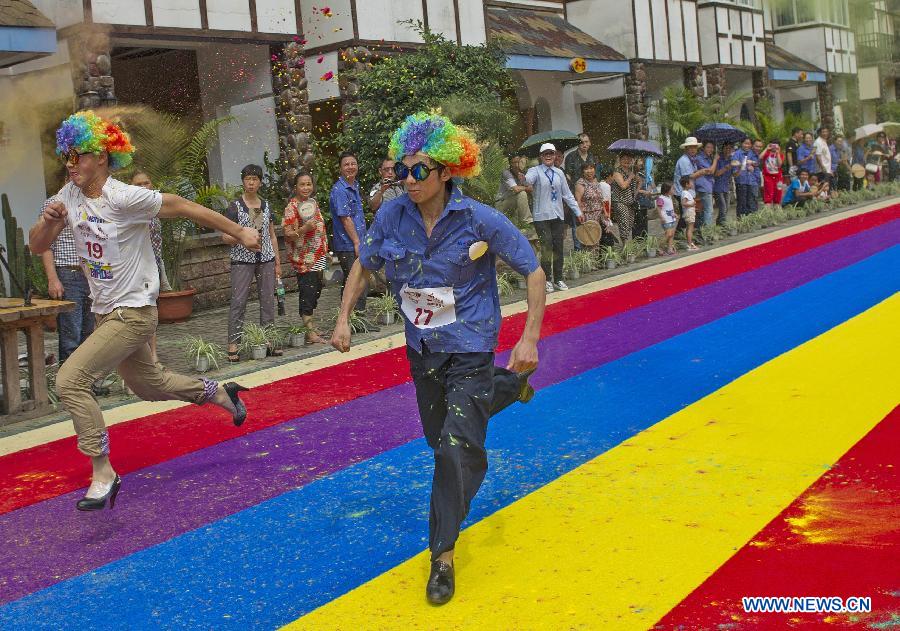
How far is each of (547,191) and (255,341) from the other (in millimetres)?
4869

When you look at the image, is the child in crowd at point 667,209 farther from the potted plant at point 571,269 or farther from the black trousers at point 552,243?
the black trousers at point 552,243

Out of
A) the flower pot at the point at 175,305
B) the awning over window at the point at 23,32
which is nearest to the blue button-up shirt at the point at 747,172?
the flower pot at the point at 175,305

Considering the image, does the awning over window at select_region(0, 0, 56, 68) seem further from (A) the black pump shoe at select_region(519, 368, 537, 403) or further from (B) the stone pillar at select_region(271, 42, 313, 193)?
(A) the black pump shoe at select_region(519, 368, 537, 403)

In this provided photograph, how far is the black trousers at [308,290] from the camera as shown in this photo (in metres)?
10.6

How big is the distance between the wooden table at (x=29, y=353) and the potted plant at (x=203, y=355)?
60.4 inches

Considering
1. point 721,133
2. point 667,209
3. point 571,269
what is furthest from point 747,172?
point 571,269

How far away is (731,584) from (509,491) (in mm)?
1581

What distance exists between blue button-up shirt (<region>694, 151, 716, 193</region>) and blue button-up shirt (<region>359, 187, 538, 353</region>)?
46.8 feet

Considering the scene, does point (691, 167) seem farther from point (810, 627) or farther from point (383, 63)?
point (810, 627)

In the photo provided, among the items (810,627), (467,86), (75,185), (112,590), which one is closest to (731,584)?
(810,627)

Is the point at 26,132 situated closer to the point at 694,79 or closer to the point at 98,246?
the point at 98,246

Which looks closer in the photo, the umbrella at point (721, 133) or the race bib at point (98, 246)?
the race bib at point (98, 246)

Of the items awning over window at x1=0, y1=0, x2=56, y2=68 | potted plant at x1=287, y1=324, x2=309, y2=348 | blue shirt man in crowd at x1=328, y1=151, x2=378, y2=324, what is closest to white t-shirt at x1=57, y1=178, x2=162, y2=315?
potted plant at x1=287, y1=324, x2=309, y2=348

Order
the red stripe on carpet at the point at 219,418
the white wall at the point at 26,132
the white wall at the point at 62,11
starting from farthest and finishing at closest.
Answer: the white wall at the point at 26,132, the white wall at the point at 62,11, the red stripe on carpet at the point at 219,418
